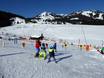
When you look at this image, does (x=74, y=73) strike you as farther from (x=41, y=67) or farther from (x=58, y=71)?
(x=41, y=67)

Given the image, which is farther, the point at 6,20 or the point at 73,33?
the point at 6,20

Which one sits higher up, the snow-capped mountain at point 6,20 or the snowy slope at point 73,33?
the snow-capped mountain at point 6,20

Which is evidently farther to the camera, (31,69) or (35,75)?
(31,69)

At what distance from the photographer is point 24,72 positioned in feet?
54.0

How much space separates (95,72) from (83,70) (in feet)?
3.29

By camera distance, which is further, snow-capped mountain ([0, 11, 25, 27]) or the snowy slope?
snow-capped mountain ([0, 11, 25, 27])

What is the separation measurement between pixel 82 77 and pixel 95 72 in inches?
91.1

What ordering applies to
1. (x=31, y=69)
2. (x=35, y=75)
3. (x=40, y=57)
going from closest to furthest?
(x=35, y=75) < (x=31, y=69) < (x=40, y=57)

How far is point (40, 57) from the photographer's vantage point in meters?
23.0

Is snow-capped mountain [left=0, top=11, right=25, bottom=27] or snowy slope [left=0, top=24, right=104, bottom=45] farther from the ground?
snow-capped mountain [left=0, top=11, right=25, bottom=27]

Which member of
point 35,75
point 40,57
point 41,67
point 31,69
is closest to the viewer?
point 35,75

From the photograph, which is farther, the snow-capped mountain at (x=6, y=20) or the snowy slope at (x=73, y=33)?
the snow-capped mountain at (x=6, y=20)

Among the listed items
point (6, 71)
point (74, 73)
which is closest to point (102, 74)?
point (74, 73)

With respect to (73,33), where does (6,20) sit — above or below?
above
